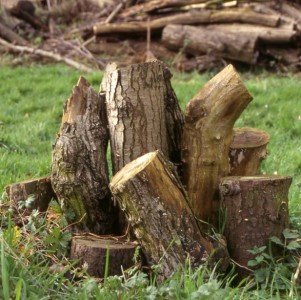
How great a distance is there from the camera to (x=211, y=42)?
1062 centimetres

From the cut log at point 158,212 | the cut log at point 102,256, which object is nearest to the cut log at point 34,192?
the cut log at point 102,256

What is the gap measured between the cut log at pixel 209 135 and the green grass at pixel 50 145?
0.60 meters

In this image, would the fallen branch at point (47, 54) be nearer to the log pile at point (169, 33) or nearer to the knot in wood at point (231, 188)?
the log pile at point (169, 33)

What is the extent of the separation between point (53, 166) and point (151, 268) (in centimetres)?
85

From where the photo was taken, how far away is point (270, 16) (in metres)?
10.8

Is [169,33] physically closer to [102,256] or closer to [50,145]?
[50,145]

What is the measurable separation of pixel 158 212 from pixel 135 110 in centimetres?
68

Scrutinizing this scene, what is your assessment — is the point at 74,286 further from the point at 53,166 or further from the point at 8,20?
the point at 8,20

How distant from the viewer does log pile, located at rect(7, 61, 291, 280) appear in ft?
12.4

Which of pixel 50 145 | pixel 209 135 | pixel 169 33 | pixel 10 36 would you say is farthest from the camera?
pixel 10 36

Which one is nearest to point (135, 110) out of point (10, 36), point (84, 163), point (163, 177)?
point (84, 163)

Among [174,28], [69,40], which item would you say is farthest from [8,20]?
[174,28]

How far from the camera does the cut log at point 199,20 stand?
10805mm

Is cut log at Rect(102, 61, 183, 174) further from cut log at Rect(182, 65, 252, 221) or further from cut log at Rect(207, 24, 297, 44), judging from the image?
cut log at Rect(207, 24, 297, 44)
